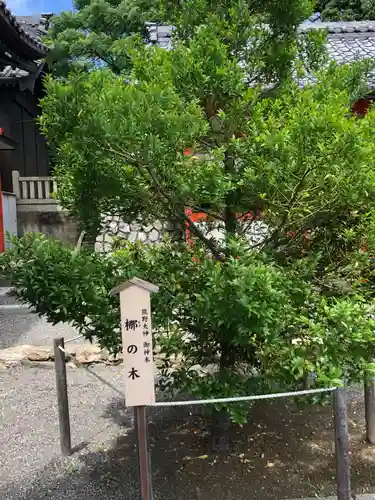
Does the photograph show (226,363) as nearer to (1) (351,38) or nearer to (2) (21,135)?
(1) (351,38)

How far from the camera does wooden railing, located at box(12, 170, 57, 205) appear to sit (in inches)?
465

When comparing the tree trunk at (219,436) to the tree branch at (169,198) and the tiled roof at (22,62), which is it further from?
the tiled roof at (22,62)

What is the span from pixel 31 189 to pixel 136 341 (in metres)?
10.7

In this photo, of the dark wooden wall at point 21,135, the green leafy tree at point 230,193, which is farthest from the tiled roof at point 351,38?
the dark wooden wall at point 21,135

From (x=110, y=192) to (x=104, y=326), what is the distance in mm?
728

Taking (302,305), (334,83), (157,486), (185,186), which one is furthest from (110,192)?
(157,486)

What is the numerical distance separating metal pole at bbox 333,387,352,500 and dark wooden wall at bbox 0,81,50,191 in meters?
11.2

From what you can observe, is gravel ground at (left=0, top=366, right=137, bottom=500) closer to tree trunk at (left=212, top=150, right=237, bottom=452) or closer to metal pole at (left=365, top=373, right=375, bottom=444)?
tree trunk at (left=212, top=150, right=237, bottom=452)

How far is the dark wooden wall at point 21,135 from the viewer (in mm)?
12062

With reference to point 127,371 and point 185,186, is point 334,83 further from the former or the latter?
point 127,371

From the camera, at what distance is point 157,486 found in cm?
288

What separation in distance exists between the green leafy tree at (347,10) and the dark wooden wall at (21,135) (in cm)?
877

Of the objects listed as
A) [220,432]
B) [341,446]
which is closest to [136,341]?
[341,446]

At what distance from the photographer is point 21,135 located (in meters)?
12.9
